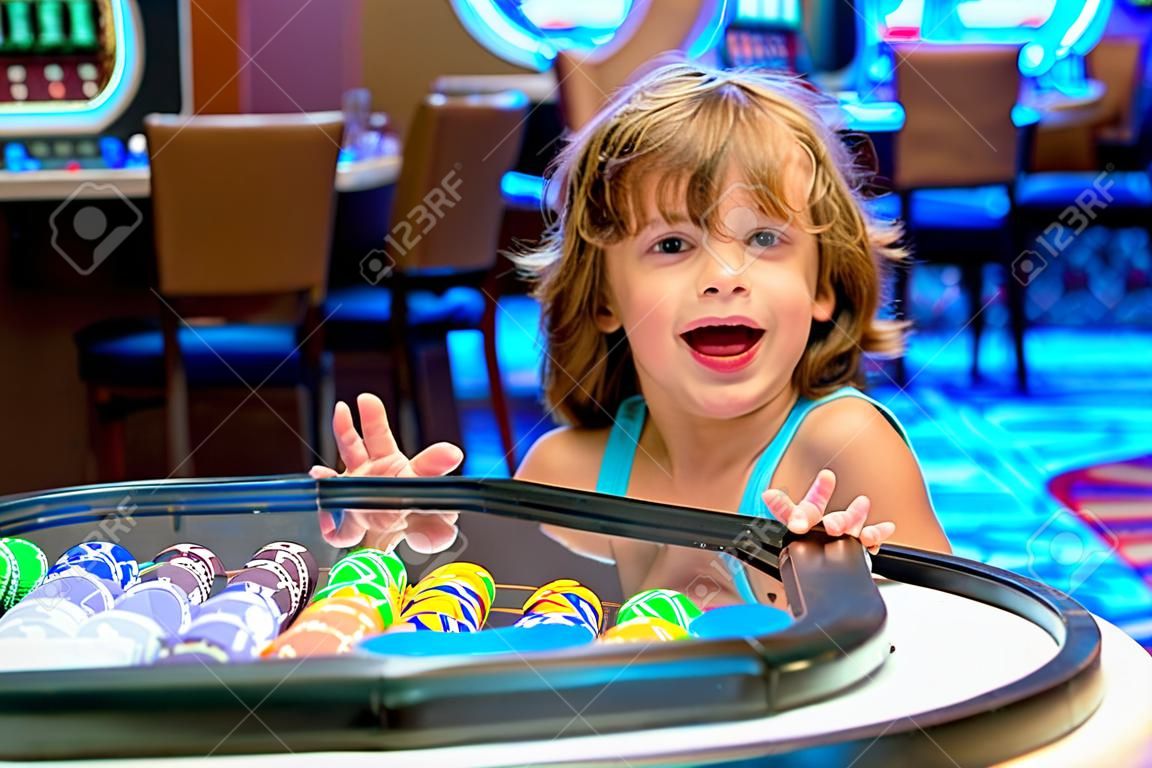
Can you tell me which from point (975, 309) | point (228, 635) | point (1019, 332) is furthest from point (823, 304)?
point (975, 309)

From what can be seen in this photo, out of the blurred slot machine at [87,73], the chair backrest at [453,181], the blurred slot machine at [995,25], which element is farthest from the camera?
the blurred slot machine at [995,25]

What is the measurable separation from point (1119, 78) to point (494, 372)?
382 cm

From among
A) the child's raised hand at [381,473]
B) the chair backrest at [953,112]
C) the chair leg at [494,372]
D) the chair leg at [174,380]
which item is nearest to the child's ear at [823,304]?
the child's raised hand at [381,473]

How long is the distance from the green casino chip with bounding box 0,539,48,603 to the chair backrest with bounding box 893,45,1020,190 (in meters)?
3.66

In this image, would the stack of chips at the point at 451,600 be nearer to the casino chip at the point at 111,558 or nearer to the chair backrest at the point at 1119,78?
the casino chip at the point at 111,558

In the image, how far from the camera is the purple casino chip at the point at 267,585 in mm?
746

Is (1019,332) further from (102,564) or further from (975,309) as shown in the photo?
(102,564)

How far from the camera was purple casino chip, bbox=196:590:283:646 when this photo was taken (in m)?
0.68

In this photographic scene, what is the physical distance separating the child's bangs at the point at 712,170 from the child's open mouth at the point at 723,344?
0.11 meters

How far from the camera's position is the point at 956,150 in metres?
4.34

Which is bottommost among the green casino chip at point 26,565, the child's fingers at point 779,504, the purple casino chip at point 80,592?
the green casino chip at point 26,565

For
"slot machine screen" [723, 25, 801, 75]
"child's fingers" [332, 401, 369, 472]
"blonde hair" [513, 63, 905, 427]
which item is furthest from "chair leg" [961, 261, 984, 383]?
"child's fingers" [332, 401, 369, 472]

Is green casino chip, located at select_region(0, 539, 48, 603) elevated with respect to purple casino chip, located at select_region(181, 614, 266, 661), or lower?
lower

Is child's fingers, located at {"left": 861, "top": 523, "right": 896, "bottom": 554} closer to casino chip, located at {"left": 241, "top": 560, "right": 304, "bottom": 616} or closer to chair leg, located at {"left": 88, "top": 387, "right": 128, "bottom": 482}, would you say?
casino chip, located at {"left": 241, "top": 560, "right": 304, "bottom": 616}
